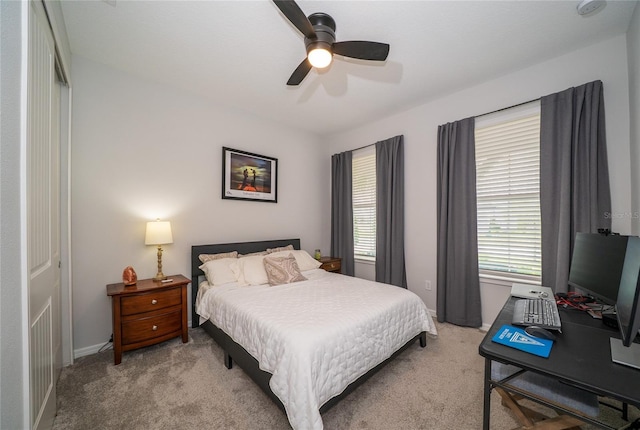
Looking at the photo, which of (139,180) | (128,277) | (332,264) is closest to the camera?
(128,277)

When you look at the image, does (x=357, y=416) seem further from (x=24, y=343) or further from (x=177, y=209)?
(x=177, y=209)

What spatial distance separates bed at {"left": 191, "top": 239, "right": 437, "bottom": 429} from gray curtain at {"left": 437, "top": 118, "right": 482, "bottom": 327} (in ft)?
2.64

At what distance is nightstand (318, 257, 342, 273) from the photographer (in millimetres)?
3932

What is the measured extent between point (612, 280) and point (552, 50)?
2181 millimetres

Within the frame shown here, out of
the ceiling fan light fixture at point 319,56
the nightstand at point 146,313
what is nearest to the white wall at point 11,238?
the nightstand at point 146,313

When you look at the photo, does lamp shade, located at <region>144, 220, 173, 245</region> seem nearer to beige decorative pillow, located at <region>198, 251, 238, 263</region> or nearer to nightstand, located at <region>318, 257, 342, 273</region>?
beige decorative pillow, located at <region>198, 251, 238, 263</region>

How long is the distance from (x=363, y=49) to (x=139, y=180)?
8.53 feet

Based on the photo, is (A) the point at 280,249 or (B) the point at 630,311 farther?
(A) the point at 280,249

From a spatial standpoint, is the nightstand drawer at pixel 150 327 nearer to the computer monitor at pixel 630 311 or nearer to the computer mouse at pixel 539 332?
the computer mouse at pixel 539 332

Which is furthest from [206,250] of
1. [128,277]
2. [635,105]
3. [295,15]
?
[635,105]

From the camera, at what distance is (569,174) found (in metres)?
2.27

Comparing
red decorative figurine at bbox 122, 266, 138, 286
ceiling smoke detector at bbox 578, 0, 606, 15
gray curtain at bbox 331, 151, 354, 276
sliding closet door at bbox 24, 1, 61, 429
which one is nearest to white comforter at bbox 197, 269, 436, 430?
red decorative figurine at bbox 122, 266, 138, 286

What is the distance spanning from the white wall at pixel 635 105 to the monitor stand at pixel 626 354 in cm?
144

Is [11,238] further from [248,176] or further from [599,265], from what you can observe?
[599,265]
